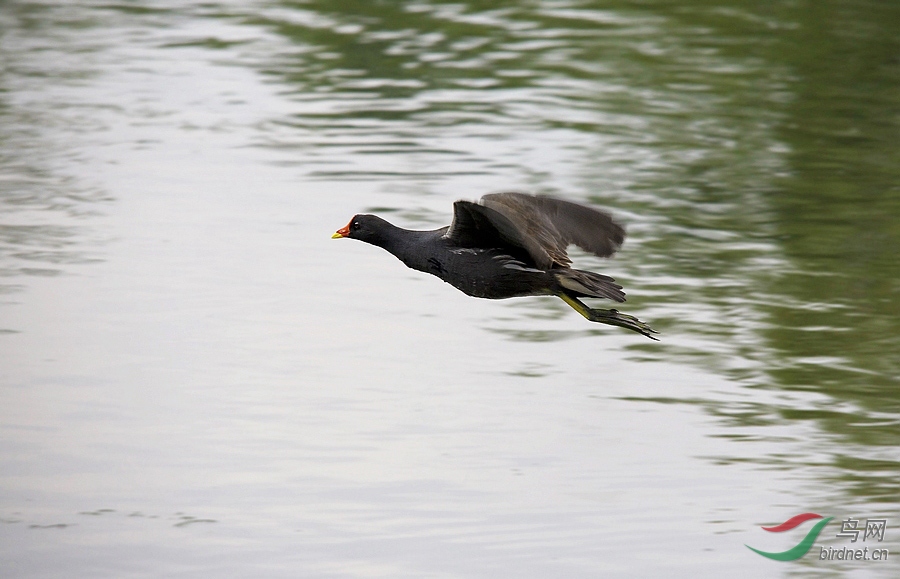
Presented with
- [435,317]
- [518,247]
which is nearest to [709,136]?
[435,317]

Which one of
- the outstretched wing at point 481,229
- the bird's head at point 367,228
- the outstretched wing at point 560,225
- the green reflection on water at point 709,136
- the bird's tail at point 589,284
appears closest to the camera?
the outstretched wing at point 481,229

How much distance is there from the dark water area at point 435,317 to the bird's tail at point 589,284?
4.71 ft

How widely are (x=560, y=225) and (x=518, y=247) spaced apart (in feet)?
1.70

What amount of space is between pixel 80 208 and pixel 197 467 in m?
5.27

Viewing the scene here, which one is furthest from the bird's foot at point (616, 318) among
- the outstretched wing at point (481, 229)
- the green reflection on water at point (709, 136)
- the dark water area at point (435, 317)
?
the green reflection on water at point (709, 136)

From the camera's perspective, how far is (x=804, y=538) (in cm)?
773

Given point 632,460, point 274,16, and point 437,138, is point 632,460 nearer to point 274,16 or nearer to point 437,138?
point 437,138

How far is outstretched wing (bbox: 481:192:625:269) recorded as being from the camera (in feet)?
24.3

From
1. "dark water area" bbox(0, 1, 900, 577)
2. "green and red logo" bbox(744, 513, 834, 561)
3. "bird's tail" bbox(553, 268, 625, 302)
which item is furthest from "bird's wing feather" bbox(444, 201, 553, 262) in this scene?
"green and red logo" bbox(744, 513, 834, 561)

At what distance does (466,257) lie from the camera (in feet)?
23.9

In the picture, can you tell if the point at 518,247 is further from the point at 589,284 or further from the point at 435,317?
the point at 435,317

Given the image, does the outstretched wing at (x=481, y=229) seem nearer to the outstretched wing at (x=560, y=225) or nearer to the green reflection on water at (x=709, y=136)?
the outstretched wing at (x=560, y=225)

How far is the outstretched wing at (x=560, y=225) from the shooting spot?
741 centimetres

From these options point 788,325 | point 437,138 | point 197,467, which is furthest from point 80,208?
point 788,325
